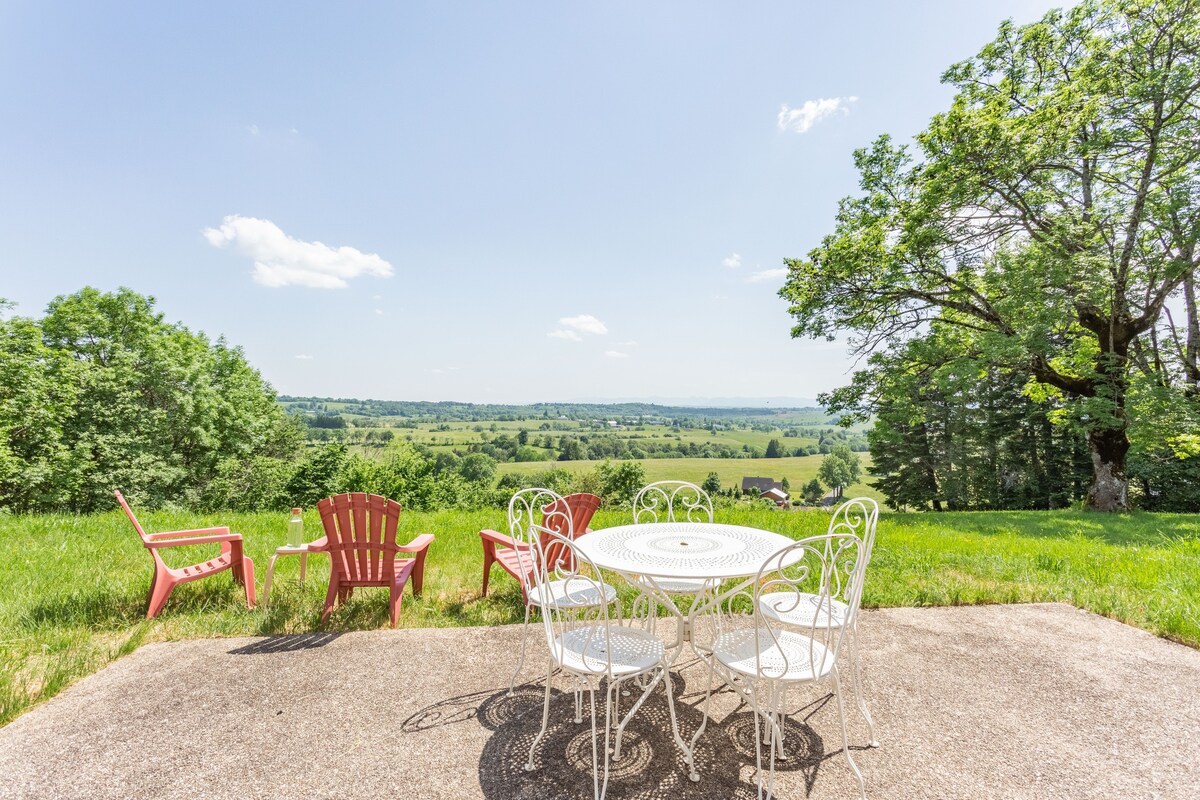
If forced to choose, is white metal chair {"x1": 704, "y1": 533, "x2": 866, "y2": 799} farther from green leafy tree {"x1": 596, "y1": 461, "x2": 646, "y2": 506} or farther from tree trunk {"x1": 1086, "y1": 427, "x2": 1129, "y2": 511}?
green leafy tree {"x1": 596, "y1": 461, "x2": 646, "y2": 506}

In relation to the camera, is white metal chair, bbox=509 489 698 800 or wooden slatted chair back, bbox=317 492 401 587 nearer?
white metal chair, bbox=509 489 698 800

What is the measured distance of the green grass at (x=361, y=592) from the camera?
318cm

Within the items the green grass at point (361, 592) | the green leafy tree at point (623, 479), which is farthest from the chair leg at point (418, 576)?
the green leafy tree at point (623, 479)

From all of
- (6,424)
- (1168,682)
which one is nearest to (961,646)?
(1168,682)

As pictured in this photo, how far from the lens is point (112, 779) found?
1.92 meters

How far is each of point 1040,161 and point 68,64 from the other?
1757cm

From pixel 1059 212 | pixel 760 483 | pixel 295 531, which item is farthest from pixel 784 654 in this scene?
pixel 760 483

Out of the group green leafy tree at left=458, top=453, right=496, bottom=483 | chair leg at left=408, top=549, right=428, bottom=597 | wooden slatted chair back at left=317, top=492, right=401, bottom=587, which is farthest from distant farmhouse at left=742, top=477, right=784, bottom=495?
wooden slatted chair back at left=317, top=492, right=401, bottom=587

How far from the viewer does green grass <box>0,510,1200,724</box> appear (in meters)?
3.18

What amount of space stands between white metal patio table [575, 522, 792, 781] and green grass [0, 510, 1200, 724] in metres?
1.66

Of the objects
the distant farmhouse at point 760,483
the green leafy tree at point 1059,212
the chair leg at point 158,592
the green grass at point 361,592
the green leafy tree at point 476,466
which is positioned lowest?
the distant farmhouse at point 760,483

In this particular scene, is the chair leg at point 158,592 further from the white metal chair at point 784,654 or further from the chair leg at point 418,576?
the white metal chair at point 784,654

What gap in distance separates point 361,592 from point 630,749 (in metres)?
2.96

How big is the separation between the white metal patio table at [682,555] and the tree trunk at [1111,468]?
12500 millimetres
